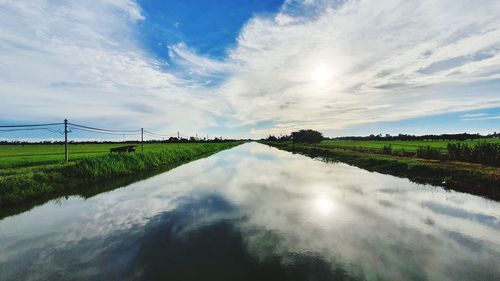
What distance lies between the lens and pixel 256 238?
727 cm

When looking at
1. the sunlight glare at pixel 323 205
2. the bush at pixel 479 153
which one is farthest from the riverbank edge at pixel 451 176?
the sunlight glare at pixel 323 205

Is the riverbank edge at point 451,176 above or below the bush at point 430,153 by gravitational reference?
below

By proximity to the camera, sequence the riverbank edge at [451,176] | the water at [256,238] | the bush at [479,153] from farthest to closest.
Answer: the bush at [479,153]
the riverbank edge at [451,176]
the water at [256,238]

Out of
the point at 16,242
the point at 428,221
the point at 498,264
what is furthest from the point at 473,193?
the point at 16,242

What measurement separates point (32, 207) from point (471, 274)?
1493 centimetres

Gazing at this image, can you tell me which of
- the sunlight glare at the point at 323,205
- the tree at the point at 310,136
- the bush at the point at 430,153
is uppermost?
the tree at the point at 310,136

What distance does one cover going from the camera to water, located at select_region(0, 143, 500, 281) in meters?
5.44

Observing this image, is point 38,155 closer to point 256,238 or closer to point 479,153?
point 256,238

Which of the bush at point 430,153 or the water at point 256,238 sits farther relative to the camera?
the bush at point 430,153

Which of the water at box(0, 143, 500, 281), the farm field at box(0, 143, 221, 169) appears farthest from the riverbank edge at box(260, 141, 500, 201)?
the farm field at box(0, 143, 221, 169)

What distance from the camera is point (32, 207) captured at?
11.0m

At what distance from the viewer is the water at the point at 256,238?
214 inches

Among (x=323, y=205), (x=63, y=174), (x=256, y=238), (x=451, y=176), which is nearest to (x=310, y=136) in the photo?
(x=451, y=176)

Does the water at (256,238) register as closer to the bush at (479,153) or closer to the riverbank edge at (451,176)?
the riverbank edge at (451,176)
